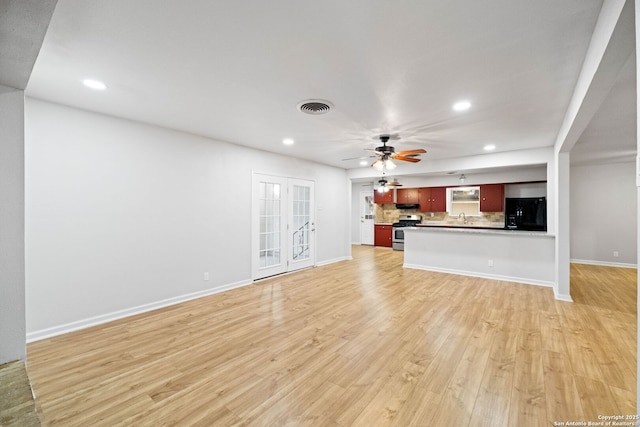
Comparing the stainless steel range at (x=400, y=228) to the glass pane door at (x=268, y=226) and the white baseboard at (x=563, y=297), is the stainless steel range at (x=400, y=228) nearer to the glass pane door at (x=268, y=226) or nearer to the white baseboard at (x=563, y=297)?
the glass pane door at (x=268, y=226)

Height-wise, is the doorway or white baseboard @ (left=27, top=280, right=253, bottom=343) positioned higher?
the doorway

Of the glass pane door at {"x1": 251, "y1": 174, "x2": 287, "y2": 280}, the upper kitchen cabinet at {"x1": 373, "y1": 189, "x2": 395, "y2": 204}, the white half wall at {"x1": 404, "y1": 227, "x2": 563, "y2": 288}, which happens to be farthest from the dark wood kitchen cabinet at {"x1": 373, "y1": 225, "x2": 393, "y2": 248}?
the glass pane door at {"x1": 251, "y1": 174, "x2": 287, "y2": 280}

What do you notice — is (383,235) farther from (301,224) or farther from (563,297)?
(563,297)

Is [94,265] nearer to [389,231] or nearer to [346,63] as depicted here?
[346,63]

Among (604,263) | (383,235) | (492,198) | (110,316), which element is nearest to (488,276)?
(492,198)

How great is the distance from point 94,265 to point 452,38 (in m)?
4.34

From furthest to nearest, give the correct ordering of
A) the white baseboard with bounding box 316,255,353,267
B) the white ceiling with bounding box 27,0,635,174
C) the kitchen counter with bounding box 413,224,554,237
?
the white baseboard with bounding box 316,255,353,267 → the kitchen counter with bounding box 413,224,554,237 → the white ceiling with bounding box 27,0,635,174

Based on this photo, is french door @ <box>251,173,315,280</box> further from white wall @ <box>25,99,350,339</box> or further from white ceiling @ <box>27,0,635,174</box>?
white ceiling @ <box>27,0,635,174</box>

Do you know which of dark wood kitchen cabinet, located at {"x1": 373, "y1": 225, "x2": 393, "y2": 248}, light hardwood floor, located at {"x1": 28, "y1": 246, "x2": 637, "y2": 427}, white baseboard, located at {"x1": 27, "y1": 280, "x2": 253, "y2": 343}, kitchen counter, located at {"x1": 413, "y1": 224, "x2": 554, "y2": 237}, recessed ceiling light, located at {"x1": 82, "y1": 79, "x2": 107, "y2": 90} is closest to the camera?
light hardwood floor, located at {"x1": 28, "y1": 246, "x2": 637, "y2": 427}

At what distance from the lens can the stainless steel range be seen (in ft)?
30.4

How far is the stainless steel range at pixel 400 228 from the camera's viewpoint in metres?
9.26

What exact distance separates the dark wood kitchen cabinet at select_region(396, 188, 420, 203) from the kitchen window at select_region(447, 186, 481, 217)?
97 cm

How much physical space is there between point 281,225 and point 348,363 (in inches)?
146

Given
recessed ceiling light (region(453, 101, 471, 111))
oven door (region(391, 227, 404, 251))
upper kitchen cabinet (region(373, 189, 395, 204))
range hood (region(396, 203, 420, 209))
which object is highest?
recessed ceiling light (region(453, 101, 471, 111))
